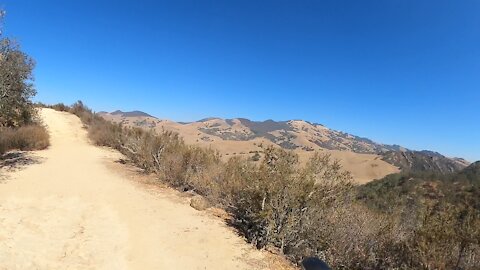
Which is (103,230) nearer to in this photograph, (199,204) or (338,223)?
(199,204)

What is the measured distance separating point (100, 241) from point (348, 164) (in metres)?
50.4

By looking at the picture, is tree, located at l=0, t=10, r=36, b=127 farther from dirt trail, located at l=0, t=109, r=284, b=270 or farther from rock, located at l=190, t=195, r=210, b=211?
rock, located at l=190, t=195, r=210, b=211

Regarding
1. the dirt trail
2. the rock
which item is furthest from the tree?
the rock

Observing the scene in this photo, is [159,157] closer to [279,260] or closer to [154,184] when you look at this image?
[154,184]

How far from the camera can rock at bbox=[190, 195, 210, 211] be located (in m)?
9.42

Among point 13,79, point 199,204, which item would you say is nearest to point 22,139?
point 13,79

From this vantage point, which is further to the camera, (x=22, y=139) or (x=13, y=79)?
(x=22, y=139)

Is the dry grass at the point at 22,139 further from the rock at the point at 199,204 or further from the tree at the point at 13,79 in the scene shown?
the rock at the point at 199,204

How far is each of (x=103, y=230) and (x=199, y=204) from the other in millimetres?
2807

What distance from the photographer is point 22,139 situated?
53.9 feet

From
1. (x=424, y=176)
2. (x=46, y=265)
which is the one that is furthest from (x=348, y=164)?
(x=46, y=265)

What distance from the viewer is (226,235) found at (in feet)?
25.3

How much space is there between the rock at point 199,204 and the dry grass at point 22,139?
9.21 meters

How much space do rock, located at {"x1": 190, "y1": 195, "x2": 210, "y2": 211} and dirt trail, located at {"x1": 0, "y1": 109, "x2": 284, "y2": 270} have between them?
16 centimetres
